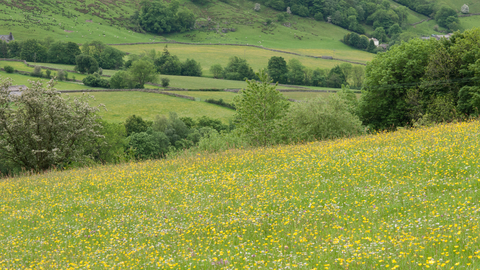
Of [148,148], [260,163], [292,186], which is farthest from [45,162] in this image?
[148,148]

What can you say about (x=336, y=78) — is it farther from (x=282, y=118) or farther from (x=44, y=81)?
(x=282, y=118)

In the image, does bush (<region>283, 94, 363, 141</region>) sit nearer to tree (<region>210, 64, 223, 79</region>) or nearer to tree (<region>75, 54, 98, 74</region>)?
tree (<region>75, 54, 98, 74</region>)

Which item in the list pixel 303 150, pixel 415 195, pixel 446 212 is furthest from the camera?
pixel 303 150

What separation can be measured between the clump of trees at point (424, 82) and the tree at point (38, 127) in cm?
3893

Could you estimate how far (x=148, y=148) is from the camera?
272 feet

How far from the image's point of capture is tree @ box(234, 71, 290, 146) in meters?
38.3

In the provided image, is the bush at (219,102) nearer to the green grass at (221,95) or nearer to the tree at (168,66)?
the green grass at (221,95)

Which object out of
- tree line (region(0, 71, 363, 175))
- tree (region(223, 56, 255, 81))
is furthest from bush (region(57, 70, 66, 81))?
tree line (region(0, 71, 363, 175))

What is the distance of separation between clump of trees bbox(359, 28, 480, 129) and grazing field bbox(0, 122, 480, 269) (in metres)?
33.7

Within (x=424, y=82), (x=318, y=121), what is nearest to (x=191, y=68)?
(x=424, y=82)

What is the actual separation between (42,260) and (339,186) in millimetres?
9089

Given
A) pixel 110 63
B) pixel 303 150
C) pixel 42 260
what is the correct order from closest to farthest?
pixel 42 260 → pixel 303 150 → pixel 110 63

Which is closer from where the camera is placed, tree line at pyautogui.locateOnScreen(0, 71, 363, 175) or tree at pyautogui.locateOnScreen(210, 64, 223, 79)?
tree line at pyautogui.locateOnScreen(0, 71, 363, 175)

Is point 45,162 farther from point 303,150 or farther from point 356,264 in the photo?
point 356,264
